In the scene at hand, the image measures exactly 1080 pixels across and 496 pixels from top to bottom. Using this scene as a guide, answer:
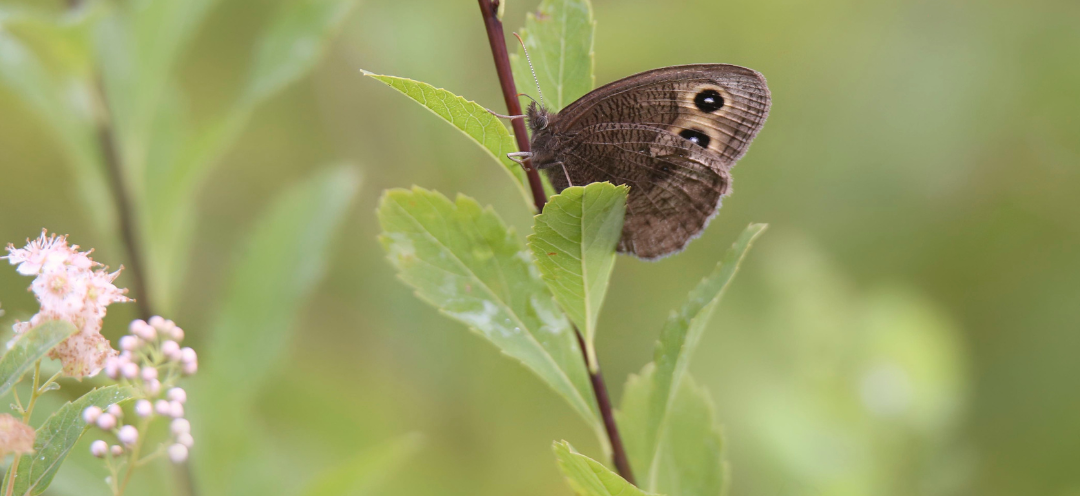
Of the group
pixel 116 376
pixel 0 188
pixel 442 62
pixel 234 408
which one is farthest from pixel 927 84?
pixel 0 188

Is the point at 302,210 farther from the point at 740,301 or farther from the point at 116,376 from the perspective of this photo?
the point at 740,301

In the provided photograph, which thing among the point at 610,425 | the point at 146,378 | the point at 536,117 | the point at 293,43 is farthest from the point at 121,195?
the point at 610,425

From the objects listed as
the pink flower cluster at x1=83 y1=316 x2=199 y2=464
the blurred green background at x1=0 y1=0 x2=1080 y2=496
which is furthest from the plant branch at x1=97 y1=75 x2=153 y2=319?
the pink flower cluster at x1=83 y1=316 x2=199 y2=464

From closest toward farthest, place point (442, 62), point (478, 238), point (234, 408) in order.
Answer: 1. point (478, 238)
2. point (234, 408)
3. point (442, 62)

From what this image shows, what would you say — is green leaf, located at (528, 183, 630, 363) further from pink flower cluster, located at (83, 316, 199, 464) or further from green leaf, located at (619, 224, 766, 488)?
pink flower cluster, located at (83, 316, 199, 464)

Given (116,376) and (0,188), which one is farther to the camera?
(0,188)
